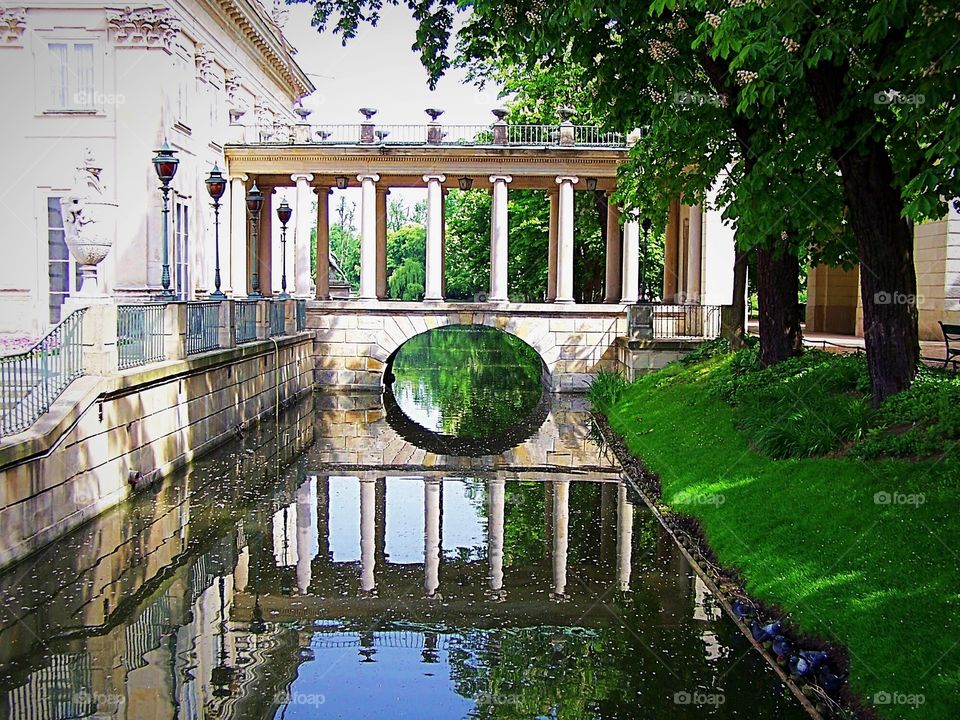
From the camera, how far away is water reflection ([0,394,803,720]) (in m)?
9.02

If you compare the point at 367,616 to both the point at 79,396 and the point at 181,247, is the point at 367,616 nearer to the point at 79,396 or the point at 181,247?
the point at 79,396

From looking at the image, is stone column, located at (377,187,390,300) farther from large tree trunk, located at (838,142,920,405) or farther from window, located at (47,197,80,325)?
large tree trunk, located at (838,142,920,405)

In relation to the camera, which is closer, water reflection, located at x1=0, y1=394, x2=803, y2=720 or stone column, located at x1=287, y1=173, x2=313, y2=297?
water reflection, located at x1=0, y1=394, x2=803, y2=720

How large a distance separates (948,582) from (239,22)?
3438 cm

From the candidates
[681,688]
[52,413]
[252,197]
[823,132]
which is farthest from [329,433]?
[681,688]

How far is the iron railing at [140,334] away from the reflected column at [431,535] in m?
5.31

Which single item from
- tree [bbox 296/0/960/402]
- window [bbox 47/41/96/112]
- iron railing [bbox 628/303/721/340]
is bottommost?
iron railing [bbox 628/303/721/340]

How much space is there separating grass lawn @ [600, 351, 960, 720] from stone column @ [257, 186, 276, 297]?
25237 mm

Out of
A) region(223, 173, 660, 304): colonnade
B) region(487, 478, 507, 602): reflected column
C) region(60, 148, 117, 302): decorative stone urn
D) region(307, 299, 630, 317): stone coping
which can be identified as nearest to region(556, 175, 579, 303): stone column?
region(223, 173, 660, 304): colonnade

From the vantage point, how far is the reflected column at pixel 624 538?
1290 centimetres

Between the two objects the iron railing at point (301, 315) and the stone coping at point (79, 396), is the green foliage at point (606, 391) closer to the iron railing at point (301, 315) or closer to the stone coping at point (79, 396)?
the iron railing at point (301, 315)

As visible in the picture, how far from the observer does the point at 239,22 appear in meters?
38.1

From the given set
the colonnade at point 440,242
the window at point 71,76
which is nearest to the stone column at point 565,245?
the colonnade at point 440,242

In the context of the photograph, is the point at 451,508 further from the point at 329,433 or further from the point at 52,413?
the point at 329,433
